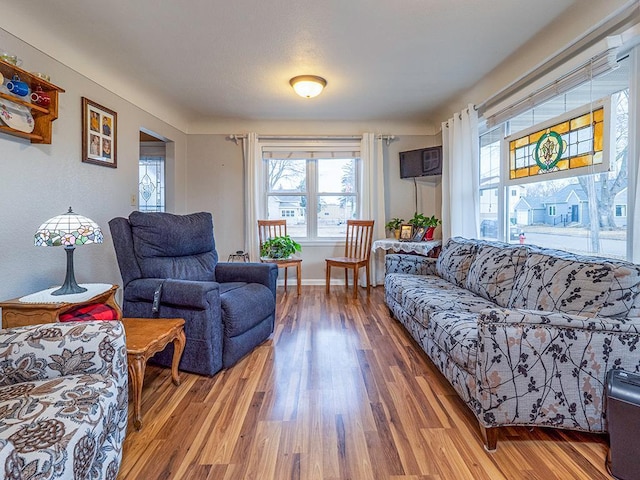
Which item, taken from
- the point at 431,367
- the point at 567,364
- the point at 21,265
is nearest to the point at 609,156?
the point at 567,364

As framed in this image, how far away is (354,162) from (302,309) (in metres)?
2.43

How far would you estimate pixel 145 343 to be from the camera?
164cm

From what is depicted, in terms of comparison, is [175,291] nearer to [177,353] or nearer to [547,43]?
[177,353]

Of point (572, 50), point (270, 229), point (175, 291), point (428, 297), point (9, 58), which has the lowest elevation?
point (428, 297)

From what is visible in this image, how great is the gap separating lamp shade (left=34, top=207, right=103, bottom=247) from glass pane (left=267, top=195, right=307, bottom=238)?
10.3 ft

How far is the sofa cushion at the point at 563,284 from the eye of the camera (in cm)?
155

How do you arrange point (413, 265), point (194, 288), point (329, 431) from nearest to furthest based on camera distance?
point (329, 431)
point (194, 288)
point (413, 265)

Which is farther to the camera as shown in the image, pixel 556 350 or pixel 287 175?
pixel 287 175

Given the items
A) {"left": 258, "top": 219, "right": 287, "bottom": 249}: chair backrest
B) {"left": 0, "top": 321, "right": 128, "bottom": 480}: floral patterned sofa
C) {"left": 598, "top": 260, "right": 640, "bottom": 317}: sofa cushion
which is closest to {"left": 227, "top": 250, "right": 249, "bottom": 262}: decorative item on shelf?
{"left": 258, "top": 219, "right": 287, "bottom": 249}: chair backrest

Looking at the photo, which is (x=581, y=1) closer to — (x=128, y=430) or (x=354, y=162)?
(x=354, y=162)

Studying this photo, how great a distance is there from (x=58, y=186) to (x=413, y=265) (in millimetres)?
3164

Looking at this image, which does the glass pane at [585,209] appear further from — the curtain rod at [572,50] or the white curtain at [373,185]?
the white curtain at [373,185]

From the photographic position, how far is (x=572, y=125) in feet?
7.38

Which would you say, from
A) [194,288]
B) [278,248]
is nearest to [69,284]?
[194,288]
